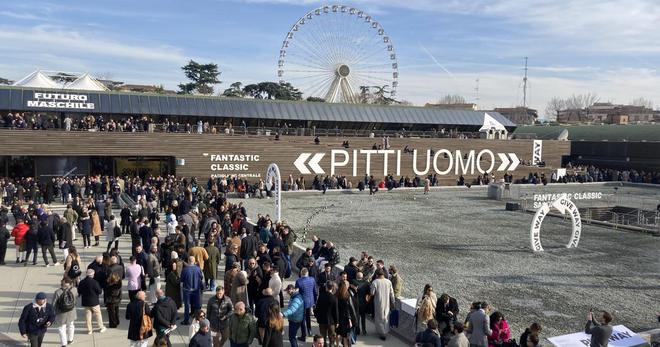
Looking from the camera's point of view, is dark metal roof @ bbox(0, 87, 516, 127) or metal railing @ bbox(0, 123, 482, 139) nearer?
metal railing @ bbox(0, 123, 482, 139)

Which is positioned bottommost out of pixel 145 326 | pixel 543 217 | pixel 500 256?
pixel 500 256

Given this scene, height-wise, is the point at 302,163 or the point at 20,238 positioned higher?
the point at 302,163

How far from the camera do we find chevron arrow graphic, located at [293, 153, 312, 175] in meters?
35.4

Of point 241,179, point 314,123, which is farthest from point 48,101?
point 314,123

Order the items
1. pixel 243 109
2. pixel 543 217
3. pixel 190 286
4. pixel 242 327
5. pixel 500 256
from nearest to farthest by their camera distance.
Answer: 1. pixel 242 327
2. pixel 190 286
3. pixel 500 256
4. pixel 543 217
5. pixel 243 109

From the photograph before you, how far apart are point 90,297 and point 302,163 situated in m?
26.3

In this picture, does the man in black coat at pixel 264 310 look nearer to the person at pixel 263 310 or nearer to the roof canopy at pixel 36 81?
the person at pixel 263 310

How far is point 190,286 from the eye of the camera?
401 inches

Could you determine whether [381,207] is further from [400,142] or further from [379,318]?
[379,318]

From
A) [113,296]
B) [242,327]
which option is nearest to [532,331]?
[242,327]

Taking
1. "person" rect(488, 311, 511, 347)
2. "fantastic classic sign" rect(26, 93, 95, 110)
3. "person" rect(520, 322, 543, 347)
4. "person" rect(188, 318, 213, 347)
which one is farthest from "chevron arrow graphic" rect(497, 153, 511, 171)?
"person" rect(188, 318, 213, 347)

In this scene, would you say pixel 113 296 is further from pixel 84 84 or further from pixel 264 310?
pixel 84 84

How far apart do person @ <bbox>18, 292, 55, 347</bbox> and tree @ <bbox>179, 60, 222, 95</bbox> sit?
58536 millimetres

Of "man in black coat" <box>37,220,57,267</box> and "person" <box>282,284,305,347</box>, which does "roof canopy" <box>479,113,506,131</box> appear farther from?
"person" <box>282,284,305,347</box>
